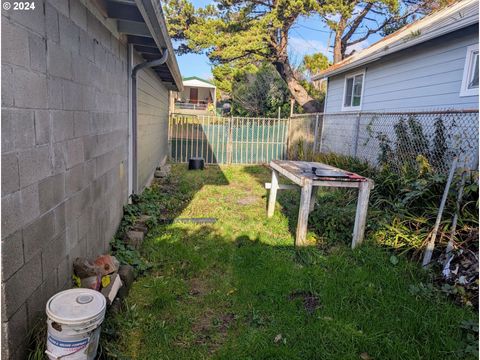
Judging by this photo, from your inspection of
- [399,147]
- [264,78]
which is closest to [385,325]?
[399,147]

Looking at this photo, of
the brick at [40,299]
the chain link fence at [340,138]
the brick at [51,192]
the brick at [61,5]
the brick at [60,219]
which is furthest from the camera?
the chain link fence at [340,138]

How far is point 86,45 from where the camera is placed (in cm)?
299

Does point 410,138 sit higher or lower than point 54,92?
lower

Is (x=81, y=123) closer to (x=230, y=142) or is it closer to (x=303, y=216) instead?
(x=303, y=216)

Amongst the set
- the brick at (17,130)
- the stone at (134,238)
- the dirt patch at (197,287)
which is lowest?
the dirt patch at (197,287)

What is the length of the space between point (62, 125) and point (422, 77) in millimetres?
6835

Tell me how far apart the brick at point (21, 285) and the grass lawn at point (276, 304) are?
79 cm

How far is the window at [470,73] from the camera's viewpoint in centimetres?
557

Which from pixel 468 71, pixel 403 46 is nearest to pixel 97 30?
pixel 468 71

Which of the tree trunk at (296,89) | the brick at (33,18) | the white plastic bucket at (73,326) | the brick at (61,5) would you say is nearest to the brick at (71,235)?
the white plastic bucket at (73,326)

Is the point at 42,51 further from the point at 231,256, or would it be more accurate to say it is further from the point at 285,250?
the point at 285,250

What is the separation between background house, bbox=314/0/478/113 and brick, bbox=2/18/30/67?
239 inches

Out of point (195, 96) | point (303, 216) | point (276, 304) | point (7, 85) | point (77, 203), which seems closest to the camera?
point (7, 85)

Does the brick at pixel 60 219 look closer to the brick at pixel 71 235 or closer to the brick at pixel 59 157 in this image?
the brick at pixel 71 235
